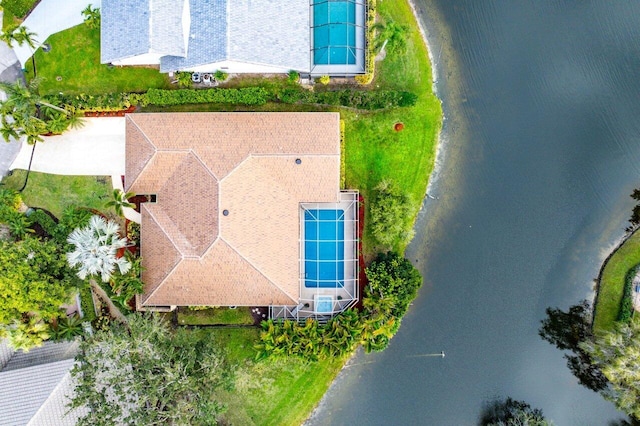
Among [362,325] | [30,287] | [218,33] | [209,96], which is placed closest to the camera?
[30,287]

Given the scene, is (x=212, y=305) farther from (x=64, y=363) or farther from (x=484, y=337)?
(x=484, y=337)

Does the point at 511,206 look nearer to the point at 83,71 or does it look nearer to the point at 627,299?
the point at 627,299

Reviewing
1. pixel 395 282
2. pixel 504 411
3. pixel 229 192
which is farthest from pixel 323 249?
pixel 504 411

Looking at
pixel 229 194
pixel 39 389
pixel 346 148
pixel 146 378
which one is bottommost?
pixel 39 389

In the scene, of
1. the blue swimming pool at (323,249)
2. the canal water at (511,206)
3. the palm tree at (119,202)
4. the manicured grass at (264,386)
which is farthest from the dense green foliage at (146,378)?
the canal water at (511,206)

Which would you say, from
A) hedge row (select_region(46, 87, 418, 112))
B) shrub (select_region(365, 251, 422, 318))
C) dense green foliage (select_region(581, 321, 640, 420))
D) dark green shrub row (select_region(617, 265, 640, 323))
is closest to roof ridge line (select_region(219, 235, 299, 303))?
shrub (select_region(365, 251, 422, 318))

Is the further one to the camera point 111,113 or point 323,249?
point 111,113

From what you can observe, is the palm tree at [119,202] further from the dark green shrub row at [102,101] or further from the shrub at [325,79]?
the shrub at [325,79]

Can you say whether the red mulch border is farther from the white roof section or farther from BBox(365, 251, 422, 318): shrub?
BBox(365, 251, 422, 318): shrub

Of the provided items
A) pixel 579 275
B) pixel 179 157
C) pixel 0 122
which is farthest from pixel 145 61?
pixel 579 275
